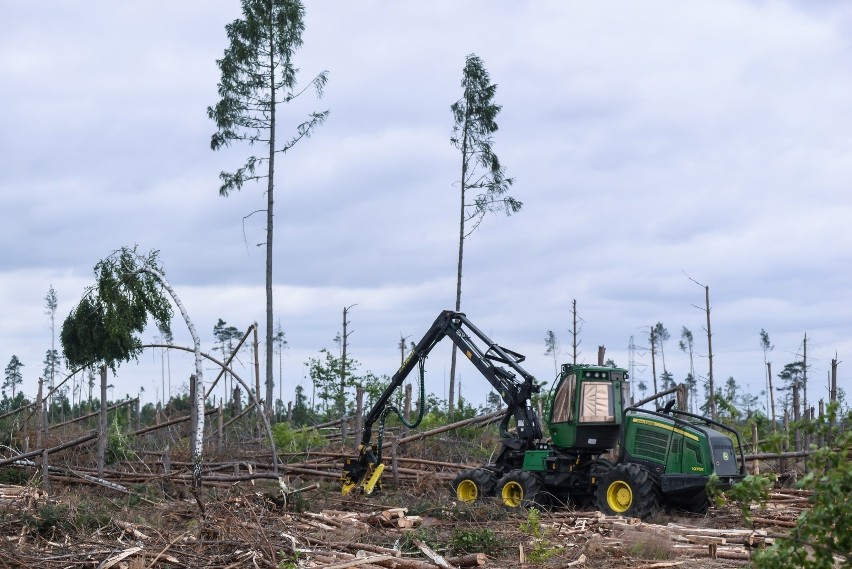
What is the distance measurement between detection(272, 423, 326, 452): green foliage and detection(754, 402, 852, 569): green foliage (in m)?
18.9

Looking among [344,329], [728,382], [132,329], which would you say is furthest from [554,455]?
[728,382]

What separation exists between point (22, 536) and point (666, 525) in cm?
859

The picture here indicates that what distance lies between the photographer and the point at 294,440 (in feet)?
80.6

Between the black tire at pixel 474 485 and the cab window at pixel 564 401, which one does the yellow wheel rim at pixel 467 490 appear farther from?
the cab window at pixel 564 401

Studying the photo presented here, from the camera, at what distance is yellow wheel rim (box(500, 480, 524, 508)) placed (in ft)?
55.0

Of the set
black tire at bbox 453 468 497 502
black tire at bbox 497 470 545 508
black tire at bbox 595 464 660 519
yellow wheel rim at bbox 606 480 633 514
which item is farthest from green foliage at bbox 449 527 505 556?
black tire at bbox 453 468 497 502

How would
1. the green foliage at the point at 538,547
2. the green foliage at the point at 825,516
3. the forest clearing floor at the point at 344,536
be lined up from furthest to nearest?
the green foliage at the point at 538,547 < the forest clearing floor at the point at 344,536 < the green foliage at the point at 825,516

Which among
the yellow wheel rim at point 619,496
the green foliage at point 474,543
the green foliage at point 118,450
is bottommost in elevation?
the green foliage at point 474,543

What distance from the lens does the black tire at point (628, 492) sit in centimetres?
1519

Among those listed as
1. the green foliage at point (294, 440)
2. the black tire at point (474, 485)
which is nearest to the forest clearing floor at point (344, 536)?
the black tire at point (474, 485)

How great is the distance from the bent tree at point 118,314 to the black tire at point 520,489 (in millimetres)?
5741

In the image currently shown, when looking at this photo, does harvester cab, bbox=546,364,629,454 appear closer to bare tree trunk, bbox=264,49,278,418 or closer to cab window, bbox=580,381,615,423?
cab window, bbox=580,381,615,423

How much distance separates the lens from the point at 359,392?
2278cm

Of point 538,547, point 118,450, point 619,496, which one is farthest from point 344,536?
point 118,450
